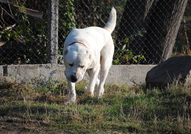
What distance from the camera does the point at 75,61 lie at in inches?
184

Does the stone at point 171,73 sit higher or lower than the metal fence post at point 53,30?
lower

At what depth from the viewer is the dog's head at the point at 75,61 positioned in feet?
15.4

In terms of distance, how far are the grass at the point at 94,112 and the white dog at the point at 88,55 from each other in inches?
12.2

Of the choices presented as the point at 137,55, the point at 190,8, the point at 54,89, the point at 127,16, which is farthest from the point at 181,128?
the point at 190,8

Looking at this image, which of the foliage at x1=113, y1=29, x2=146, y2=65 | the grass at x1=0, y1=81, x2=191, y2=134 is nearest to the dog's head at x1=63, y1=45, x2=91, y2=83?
the grass at x1=0, y1=81, x2=191, y2=134

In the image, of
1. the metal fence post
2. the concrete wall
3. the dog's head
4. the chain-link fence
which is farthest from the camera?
the chain-link fence

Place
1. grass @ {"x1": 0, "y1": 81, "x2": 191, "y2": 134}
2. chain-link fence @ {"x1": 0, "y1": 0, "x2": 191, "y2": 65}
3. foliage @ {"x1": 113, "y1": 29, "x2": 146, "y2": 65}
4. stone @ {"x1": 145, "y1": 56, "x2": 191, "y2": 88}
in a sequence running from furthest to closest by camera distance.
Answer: foliage @ {"x1": 113, "y1": 29, "x2": 146, "y2": 65}
chain-link fence @ {"x1": 0, "y1": 0, "x2": 191, "y2": 65}
stone @ {"x1": 145, "y1": 56, "x2": 191, "y2": 88}
grass @ {"x1": 0, "y1": 81, "x2": 191, "y2": 134}

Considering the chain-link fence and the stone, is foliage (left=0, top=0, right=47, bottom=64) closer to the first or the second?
the chain-link fence

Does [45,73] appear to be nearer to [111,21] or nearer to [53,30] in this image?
[53,30]

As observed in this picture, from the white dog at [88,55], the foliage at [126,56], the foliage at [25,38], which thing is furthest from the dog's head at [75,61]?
the foliage at [126,56]

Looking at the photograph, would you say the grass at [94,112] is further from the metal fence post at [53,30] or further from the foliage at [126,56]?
the foliage at [126,56]

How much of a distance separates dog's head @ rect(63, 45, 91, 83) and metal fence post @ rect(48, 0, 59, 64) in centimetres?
169

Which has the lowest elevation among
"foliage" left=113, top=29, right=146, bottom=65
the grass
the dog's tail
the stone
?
the grass

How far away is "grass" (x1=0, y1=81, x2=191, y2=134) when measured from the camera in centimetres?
401
